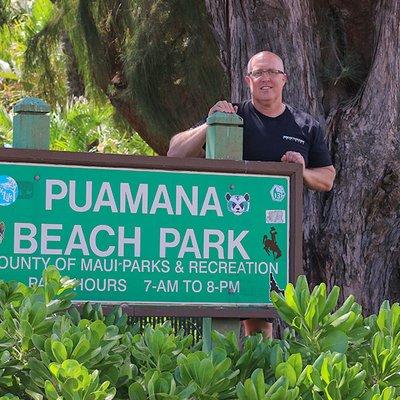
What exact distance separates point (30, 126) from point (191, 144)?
0.80 m

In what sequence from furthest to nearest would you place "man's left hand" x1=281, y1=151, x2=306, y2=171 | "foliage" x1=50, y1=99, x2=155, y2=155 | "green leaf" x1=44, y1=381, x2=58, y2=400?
"foliage" x1=50, y1=99, x2=155, y2=155 < "man's left hand" x1=281, y1=151, x2=306, y2=171 < "green leaf" x1=44, y1=381, x2=58, y2=400

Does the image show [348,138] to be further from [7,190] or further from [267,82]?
[7,190]

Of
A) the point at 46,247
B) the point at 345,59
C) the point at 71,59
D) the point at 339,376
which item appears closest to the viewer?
the point at 339,376

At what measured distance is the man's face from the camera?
454 centimetres

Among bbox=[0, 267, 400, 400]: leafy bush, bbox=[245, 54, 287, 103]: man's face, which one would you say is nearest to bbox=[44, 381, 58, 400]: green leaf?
bbox=[0, 267, 400, 400]: leafy bush

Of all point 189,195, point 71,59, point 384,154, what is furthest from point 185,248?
point 71,59

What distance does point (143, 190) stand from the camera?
11.9ft

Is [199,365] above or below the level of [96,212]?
below

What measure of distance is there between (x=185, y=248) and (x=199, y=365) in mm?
1193

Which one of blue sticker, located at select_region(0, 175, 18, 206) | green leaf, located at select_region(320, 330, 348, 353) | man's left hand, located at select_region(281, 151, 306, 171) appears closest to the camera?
green leaf, located at select_region(320, 330, 348, 353)

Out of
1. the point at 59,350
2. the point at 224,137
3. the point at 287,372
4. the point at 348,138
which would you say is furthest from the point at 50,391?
the point at 348,138

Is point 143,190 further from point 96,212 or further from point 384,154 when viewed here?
point 384,154

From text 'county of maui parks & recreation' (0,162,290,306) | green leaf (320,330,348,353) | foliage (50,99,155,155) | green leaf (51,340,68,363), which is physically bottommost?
green leaf (320,330,348,353)

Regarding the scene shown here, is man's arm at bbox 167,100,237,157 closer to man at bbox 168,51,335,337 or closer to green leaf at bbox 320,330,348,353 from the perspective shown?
man at bbox 168,51,335,337
